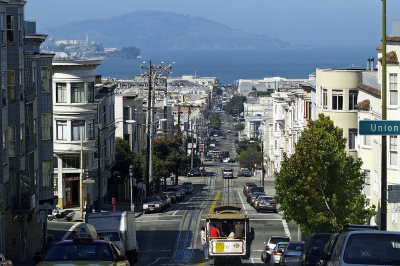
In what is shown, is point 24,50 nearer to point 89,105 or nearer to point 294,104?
point 89,105

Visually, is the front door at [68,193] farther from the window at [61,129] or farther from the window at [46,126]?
the window at [46,126]

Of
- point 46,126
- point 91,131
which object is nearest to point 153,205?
point 91,131

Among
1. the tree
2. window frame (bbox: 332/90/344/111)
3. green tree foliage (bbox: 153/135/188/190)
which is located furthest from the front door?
the tree

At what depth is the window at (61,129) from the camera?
178ft

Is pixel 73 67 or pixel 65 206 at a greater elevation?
pixel 73 67

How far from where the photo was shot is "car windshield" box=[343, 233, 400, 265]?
13.6 meters

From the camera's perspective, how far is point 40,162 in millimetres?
43875

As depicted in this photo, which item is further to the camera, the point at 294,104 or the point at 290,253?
the point at 294,104

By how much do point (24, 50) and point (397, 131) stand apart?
2294 cm

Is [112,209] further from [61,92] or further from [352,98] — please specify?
[352,98]

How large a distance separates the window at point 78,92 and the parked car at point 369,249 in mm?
42224

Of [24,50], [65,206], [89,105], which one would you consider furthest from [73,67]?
[24,50]

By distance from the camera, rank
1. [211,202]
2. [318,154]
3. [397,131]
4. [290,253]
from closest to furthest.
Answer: [397,131] → [290,253] → [318,154] → [211,202]

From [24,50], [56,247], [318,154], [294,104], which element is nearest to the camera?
[56,247]
